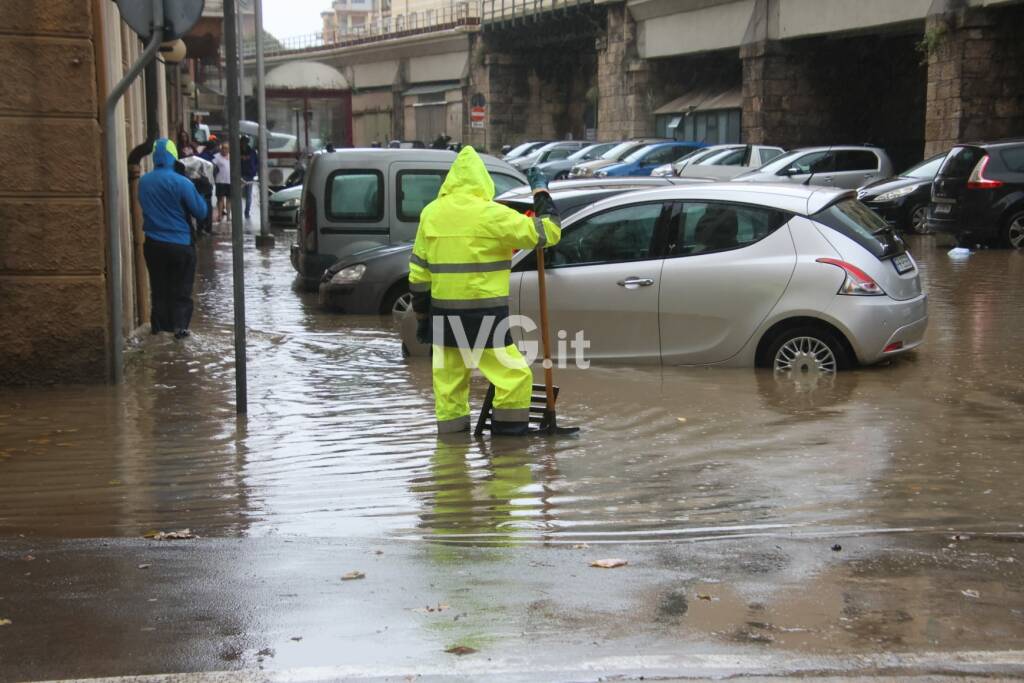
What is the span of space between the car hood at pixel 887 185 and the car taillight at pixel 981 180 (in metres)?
3.22

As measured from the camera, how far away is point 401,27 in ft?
231

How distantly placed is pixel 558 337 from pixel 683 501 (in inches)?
151

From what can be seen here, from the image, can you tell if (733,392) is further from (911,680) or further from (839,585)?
(911,680)

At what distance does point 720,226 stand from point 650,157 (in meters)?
24.9

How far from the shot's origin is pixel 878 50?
3981cm

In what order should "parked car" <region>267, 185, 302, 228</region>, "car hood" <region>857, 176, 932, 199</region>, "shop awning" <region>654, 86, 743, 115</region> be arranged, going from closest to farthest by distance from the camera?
"car hood" <region>857, 176, 932, 199</region>, "parked car" <region>267, 185, 302, 228</region>, "shop awning" <region>654, 86, 743, 115</region>

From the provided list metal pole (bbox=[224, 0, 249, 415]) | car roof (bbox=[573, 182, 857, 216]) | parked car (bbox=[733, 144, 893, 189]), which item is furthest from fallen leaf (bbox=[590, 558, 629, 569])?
parked car (bbox=[733, 144, 893, 189])

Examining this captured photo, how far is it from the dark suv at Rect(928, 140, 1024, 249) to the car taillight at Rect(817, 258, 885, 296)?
11.6 meters

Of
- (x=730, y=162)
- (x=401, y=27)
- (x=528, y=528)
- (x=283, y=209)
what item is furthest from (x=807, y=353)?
(x=401, y=27)

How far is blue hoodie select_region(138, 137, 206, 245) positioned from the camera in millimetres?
11719

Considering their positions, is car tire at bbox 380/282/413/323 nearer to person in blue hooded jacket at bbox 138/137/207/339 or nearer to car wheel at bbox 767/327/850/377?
person in blue hooded jacket at bbox 138/137/207/339

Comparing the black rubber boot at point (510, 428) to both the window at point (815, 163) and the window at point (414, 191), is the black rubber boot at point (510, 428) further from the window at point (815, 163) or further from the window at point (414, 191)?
the window at point (815, 163)

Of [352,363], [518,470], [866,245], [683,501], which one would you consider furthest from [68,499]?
[866,245]

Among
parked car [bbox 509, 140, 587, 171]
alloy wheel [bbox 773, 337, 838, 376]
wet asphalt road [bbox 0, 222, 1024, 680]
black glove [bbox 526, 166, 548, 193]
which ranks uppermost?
parked car [bbox 509, 140, 587, 171]
